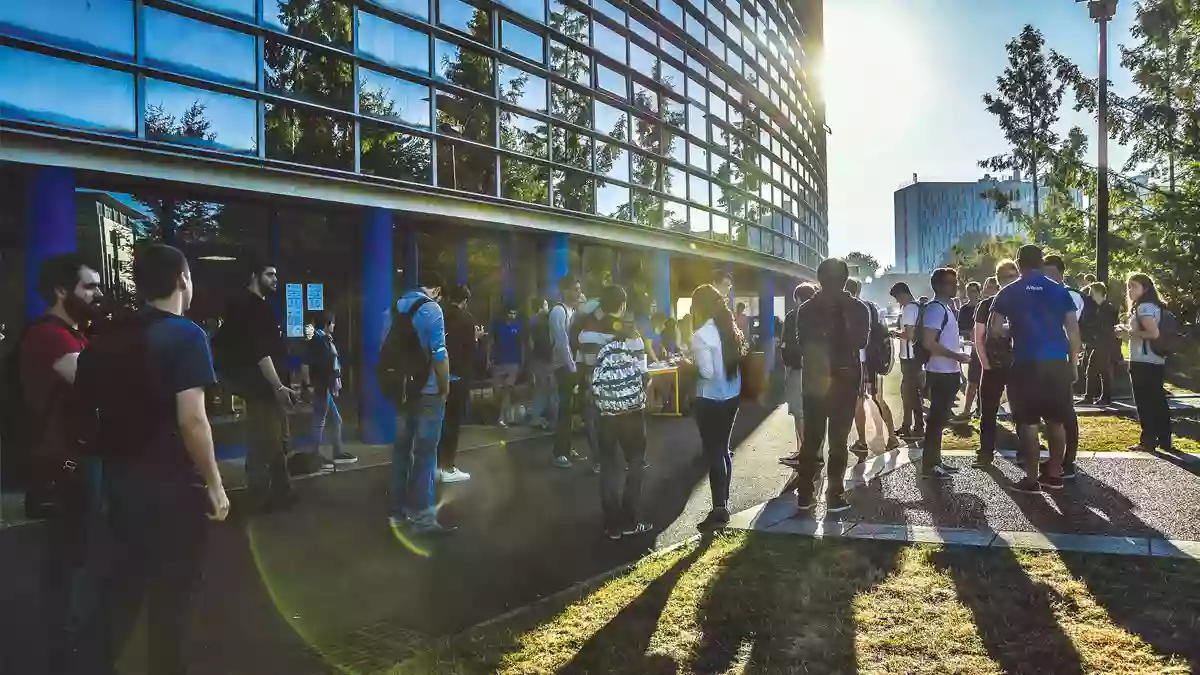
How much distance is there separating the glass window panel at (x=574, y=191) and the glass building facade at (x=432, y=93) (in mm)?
36

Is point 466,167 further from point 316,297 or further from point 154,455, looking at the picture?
point 154,455

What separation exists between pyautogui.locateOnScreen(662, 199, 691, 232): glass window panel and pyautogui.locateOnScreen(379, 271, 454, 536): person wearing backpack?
525 inches

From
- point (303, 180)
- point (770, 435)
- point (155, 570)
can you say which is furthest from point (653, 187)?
point (155, 570)

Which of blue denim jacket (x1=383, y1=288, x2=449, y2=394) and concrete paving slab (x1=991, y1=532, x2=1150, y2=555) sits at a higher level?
blue denim jacket (x1=383, y1=288, x2=449, y2=394)

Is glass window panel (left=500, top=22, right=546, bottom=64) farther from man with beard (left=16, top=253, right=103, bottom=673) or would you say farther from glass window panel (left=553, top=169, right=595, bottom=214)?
man with beard (left=16, top=253, right=103, bottom=673)

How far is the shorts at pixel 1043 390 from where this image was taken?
6871mm

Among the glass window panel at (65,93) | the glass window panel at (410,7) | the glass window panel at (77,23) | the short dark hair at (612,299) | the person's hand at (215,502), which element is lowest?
the person's hand at (215,502)

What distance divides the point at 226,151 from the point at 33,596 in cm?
590

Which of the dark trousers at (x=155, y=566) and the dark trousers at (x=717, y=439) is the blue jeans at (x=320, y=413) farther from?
the dark trousers at (x=155, y=566)

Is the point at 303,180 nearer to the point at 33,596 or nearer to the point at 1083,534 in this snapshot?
the point at 33,596

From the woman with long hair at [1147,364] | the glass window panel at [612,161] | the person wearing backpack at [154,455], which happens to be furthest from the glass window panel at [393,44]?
the woman with long hair at [1147,364]

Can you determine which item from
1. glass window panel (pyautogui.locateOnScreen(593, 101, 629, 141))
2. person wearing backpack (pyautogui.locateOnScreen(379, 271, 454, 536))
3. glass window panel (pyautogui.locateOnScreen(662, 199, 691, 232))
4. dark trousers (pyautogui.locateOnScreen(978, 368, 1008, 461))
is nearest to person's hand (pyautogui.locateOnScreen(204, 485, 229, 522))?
person wearing backpack (pyautogui.locateOnScreen(379, 271, 454, 536))

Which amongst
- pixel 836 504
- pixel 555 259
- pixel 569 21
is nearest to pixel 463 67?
pixel 569 21

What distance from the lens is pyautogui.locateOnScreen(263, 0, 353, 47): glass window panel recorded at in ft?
34.2
